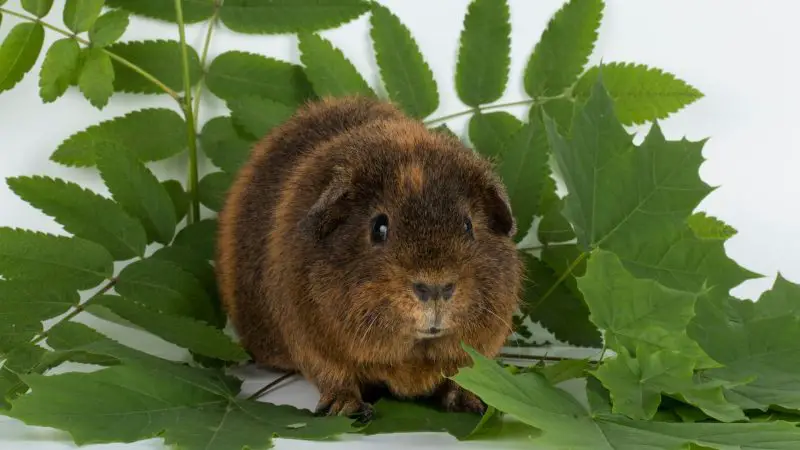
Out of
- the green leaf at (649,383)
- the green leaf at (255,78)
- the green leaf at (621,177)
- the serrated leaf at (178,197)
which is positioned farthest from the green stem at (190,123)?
the green leaf at (649,383)

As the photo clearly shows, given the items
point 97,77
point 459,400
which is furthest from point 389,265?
point 97,77

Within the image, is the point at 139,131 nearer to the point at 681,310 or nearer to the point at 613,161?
the point at 613,161

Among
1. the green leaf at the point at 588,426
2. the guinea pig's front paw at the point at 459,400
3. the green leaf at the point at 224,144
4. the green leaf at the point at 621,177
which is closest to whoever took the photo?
the green leaf at the point at 588,426

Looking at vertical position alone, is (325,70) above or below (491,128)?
above

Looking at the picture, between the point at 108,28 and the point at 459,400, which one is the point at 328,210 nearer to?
the point at 459,400

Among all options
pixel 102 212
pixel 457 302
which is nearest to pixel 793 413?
pixel 457 302

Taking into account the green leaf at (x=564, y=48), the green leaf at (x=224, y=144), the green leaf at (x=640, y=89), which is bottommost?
the green leaf at (x=224, y=144)

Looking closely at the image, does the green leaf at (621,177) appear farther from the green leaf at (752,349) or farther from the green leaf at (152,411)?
the green leaf at (152,411)
